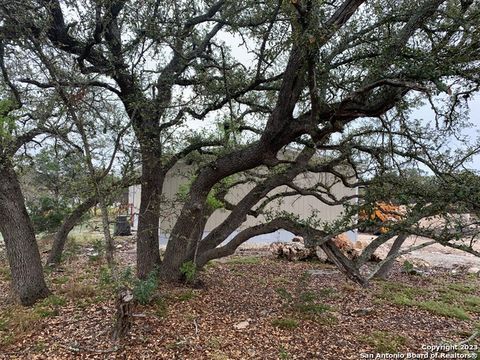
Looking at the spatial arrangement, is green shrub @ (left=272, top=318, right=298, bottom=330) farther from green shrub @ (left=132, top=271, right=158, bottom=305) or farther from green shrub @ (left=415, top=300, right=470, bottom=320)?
green shrub @ (left=415, top=300, right=470, bottom=320)

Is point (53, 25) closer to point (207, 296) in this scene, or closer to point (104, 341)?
point (104, 341)

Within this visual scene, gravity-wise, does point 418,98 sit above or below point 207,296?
above

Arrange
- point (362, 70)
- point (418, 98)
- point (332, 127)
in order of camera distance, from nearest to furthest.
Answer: point (332, 127) < point (362, 70) < point (418, 98)

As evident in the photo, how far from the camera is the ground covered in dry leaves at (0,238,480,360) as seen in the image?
3773mm

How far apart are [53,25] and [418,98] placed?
4.85m

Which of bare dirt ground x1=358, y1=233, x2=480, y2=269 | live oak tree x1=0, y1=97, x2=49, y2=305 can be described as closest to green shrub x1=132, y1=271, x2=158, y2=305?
live oak tree x1=0, y1=97, x2=49, y2=305

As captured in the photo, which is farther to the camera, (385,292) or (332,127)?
(385,292)

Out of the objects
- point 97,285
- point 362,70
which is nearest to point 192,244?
point 97,285

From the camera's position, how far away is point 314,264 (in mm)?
10023

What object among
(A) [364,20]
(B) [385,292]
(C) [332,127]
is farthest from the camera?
(B) [385,292]

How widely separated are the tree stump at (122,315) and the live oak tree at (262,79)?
5.22ft

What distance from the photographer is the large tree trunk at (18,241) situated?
4777 millimetres

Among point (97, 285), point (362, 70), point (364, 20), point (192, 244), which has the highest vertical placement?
point (364, 20)

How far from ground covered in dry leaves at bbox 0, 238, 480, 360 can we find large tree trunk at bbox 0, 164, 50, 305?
31 cm
